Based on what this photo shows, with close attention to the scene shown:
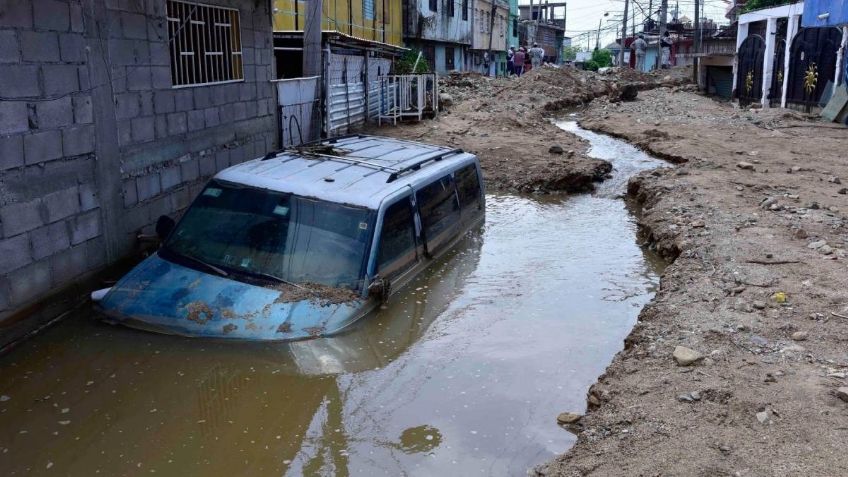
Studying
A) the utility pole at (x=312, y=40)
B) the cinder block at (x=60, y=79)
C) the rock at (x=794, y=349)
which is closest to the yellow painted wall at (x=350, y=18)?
the utility pole at (x=312, y=40)

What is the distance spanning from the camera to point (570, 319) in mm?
6598

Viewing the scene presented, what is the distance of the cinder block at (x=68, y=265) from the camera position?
608 cm

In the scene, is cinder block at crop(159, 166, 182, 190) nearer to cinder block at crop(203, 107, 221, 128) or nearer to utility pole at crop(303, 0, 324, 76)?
cinder block at crop(203, 107, 221, 128)

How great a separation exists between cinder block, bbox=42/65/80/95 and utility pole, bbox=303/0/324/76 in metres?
6.70

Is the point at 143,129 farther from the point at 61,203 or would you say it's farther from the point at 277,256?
the point at 277,256

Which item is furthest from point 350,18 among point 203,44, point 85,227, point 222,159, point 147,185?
point 85,227

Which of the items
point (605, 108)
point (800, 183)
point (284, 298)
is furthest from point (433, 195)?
point (605, 108)

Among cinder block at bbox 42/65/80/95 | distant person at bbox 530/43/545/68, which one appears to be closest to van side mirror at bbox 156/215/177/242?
cinder block at bbox 42/65/80/95

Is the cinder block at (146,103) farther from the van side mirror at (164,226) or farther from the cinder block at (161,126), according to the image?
the van side mirror at (164,226)

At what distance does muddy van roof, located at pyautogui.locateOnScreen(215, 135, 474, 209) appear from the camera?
6035 mm

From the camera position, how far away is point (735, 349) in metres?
4.91

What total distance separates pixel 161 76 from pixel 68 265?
2.57 m

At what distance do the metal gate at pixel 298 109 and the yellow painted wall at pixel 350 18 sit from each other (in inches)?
186

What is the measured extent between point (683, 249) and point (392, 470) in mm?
5265
